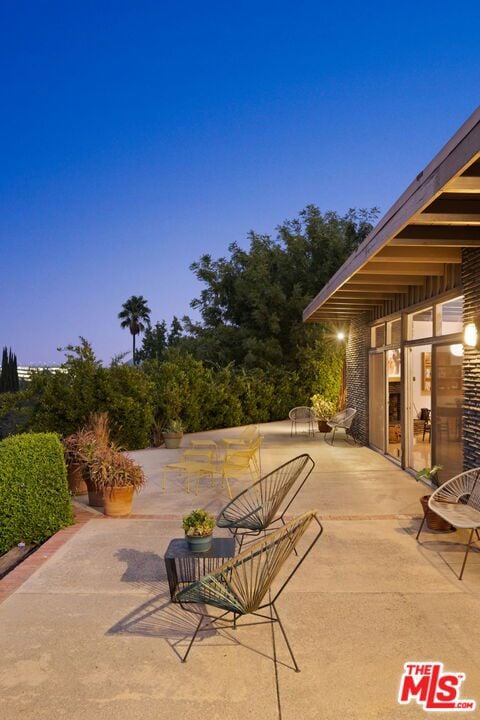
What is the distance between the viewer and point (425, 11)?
1288 cm


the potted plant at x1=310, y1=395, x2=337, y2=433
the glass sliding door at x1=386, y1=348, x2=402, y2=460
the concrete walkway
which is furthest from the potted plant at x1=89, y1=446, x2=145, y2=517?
the potted plant at x1=310, y1=395, x2=337, y2=433

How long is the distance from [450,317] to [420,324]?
1.38 meters

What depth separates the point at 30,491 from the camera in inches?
203

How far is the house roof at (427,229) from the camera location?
10.8 feet

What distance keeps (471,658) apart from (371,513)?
3025 millimetres

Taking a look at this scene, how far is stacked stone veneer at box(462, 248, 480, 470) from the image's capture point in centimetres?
557

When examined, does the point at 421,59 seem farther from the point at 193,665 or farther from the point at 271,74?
the point at 193,665

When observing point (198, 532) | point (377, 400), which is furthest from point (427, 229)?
point (377, 400)

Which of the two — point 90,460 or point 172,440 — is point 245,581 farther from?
point 172,440

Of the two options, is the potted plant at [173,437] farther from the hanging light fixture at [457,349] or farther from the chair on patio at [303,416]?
the hanging light fixture at [457,349]

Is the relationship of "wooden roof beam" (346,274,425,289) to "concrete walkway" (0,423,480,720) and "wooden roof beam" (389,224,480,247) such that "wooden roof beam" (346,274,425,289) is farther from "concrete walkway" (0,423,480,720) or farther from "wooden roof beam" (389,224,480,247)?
"concrete walkway" (0,423,480,720)

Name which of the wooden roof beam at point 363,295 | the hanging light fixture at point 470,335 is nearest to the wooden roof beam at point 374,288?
the wooden roof beam at point 363,295

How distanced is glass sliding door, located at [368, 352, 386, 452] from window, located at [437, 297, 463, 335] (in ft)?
10.1

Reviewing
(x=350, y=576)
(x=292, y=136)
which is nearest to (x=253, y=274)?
(x=292, y=136)
